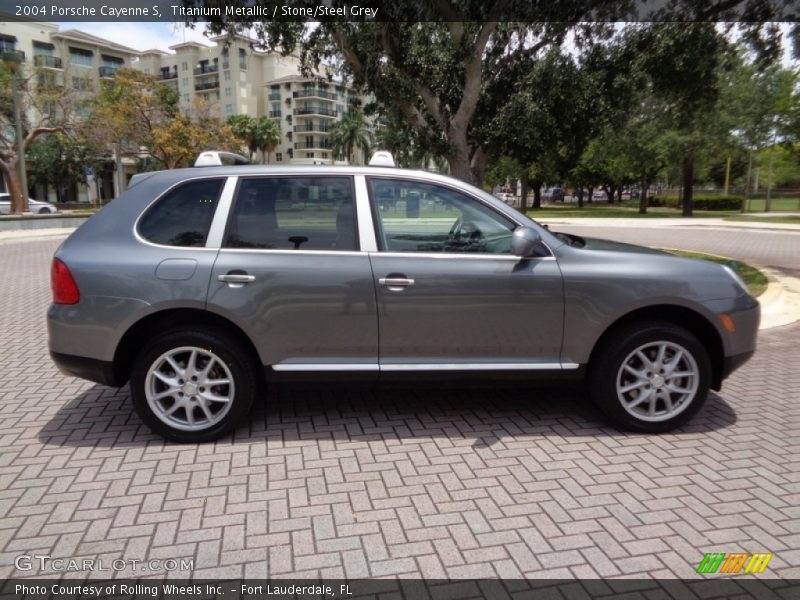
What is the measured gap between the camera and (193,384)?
3850mm

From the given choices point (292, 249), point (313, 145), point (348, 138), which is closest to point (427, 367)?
point (292, 249)

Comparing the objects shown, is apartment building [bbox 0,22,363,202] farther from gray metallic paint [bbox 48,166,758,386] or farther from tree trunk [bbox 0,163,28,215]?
gray metallic paint [bbox 48,166,758,386]

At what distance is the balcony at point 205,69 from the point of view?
84.8 m

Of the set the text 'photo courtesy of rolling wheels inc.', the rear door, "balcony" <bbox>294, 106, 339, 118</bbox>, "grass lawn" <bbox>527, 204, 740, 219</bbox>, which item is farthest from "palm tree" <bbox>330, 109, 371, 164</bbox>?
the rear door

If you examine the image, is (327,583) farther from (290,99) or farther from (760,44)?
(290,99)

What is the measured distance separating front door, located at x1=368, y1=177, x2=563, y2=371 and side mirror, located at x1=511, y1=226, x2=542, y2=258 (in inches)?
3.3

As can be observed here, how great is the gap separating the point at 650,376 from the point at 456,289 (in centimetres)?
147

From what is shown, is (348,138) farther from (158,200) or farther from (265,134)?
(158,200)

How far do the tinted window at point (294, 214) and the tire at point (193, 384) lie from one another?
2.25 feet

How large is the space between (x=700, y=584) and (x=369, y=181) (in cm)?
292

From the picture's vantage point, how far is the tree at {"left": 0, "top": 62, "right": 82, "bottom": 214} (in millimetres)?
29969

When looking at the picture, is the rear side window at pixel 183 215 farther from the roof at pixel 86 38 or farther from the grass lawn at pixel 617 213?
→ the roof at pixel 86 38

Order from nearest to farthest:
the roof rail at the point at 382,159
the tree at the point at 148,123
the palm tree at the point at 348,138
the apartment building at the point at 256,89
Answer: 1. the roof rail at the point at 382,159
2. the tree at the point at 148,123
3. the palm tree at the point at 348,138
4. the apartment building at the point at 256,89

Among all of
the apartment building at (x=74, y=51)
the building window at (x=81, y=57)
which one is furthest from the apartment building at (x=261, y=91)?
the building window at (x=81, y=57)
